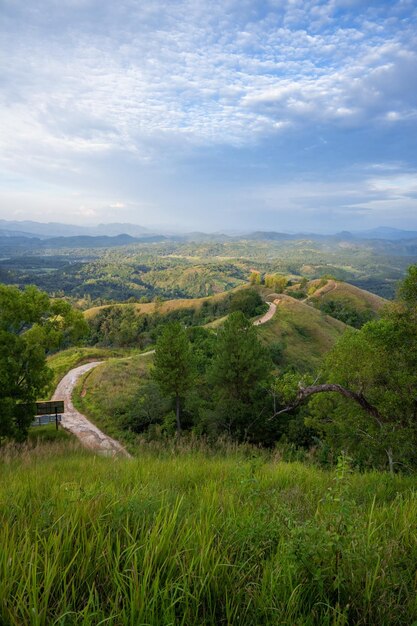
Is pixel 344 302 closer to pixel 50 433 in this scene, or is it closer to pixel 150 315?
pixel 150 315

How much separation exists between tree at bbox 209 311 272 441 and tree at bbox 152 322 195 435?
74.4 inches

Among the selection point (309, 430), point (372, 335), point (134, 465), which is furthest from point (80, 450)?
point (309, 430)

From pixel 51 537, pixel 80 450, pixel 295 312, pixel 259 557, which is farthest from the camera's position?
pixel 295 312

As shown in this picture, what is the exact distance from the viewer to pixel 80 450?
788 centimetres

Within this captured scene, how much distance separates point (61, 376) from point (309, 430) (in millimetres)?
25424

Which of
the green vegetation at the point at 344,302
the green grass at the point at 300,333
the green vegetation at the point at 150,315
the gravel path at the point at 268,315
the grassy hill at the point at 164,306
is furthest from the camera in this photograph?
the grassy hill at the point at 164,306

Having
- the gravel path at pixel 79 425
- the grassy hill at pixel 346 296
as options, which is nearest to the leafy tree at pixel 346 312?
the grassy hill at pixel 346 296

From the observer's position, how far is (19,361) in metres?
14.7

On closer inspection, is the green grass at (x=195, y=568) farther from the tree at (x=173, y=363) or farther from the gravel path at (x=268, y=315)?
the gravel path at (x=268, y=315)

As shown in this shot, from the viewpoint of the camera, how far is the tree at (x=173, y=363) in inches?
859

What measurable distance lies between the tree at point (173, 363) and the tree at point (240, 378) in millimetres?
1889

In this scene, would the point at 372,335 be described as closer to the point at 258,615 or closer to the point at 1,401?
the point at 258,615

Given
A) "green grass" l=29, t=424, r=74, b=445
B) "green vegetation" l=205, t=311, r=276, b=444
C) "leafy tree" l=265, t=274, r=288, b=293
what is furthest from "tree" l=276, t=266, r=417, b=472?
"leafy tree" l=265, t=274, r=288, b=293

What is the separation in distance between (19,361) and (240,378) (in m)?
12.8
